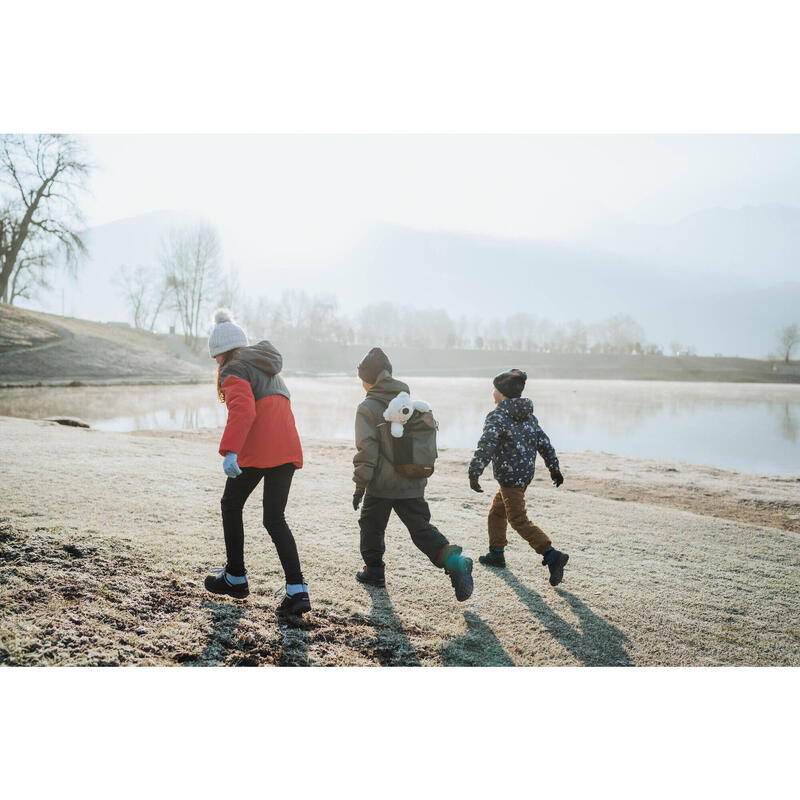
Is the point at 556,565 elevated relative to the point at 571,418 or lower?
lower

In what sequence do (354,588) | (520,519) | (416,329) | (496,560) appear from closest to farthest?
(354,588) < (520,519) < (496,560) < (416,329)

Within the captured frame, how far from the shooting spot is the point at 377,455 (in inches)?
111

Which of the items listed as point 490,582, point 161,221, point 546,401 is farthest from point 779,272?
point 161,221

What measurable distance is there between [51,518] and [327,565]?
1960mm

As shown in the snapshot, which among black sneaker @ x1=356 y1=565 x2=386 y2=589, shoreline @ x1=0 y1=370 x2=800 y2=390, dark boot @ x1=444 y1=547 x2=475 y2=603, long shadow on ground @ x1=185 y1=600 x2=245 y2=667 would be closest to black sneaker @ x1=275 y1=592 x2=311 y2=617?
long shadow on ground @ x1=185 y1=600 x2=245 y2=667

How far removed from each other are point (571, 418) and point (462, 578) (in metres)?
13.0

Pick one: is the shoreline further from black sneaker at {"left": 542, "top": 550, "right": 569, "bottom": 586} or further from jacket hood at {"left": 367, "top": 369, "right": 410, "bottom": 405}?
black sneaker at {"left": 542, "top": 550, "right": 569, "bottom": 586}

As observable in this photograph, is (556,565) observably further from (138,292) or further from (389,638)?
(138,292)

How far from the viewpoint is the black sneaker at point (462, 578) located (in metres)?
2.78

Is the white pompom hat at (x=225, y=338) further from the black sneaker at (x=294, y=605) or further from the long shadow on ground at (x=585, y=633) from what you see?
the long shadow on ground at (x=585, y=633)

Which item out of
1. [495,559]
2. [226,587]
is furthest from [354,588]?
[495,559]

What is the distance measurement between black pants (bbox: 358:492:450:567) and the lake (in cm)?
719

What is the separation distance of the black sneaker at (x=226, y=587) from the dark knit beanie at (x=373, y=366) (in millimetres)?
1264

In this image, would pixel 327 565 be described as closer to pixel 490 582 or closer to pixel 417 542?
pixel 417 542
